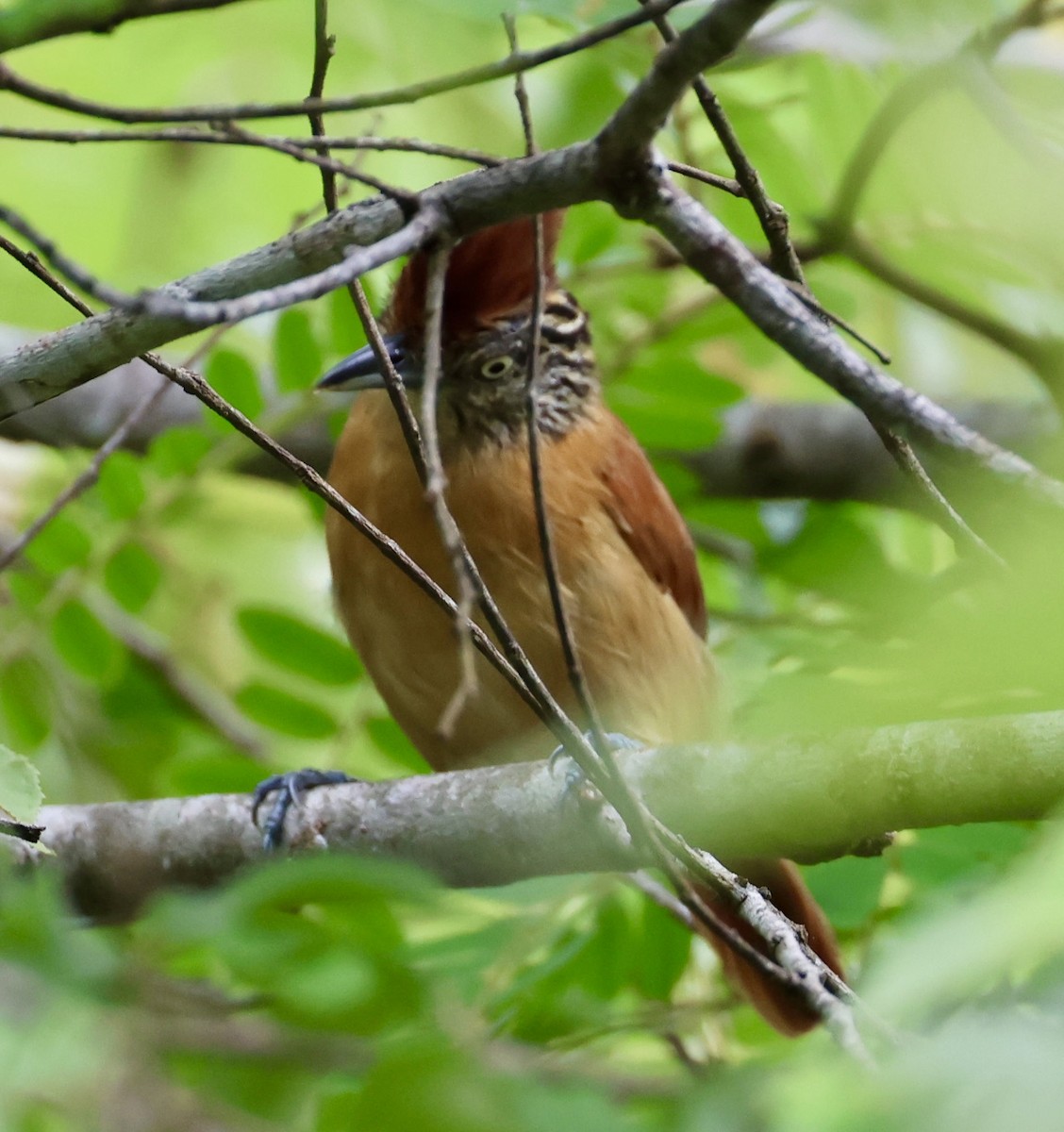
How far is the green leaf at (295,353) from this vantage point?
→ 4.03 metres

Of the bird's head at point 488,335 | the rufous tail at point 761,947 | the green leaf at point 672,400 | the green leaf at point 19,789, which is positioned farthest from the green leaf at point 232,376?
the green leaf at point 19,789

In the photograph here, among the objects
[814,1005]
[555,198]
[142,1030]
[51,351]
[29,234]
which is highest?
[51,351]

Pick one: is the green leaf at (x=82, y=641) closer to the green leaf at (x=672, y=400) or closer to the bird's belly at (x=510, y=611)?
the bird's belly at (x=510, y=611)

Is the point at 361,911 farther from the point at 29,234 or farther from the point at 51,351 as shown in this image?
the point at 29,234

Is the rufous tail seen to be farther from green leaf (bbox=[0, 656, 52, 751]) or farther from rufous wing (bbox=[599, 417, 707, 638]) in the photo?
green leaf (bbox=[0, 656, 52, 751])

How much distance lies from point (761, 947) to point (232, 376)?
1.97 m

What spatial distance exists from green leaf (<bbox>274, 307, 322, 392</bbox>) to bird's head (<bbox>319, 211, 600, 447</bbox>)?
212mm

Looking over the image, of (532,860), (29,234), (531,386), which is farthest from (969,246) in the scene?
(29,234)

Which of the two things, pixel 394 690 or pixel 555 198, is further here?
pixel 394 690

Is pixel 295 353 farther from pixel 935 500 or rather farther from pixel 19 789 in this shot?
pixel 935 500

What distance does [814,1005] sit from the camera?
171cm

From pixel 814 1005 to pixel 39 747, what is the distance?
2897 mm

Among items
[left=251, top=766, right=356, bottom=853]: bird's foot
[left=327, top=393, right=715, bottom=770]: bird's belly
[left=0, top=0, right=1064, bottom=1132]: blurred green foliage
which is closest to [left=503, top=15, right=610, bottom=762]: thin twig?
[left=0, top=0, right=1064, bottom=1132]: blurred green foliage

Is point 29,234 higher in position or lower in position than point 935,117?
lower
